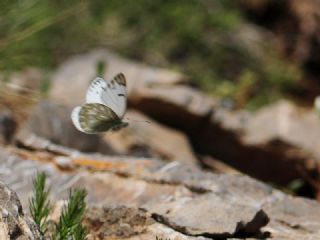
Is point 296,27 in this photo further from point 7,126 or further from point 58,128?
point 7,126

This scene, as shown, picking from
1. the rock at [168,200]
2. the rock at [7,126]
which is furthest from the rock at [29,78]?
the rock at [168,200]

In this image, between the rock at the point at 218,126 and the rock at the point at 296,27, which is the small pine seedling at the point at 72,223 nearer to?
the rock at the point at 218,126

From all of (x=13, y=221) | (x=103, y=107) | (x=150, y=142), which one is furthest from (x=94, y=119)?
(x=150, y=142)

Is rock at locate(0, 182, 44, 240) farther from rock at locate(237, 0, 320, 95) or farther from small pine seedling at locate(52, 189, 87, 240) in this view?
rock at locate(237, 0, 320, 95)

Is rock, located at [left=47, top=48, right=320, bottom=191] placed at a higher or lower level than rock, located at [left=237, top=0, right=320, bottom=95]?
lower

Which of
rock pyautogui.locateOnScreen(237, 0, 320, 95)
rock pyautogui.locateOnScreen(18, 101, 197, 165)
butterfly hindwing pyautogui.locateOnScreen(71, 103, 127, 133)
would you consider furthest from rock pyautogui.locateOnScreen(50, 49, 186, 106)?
butterfly hindwing pyautogui.locateOnScreen(71, 103, 127, 133)

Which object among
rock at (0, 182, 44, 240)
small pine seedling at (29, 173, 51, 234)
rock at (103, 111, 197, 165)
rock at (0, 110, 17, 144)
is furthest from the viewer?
rock at (103, 111, 197, 165)
